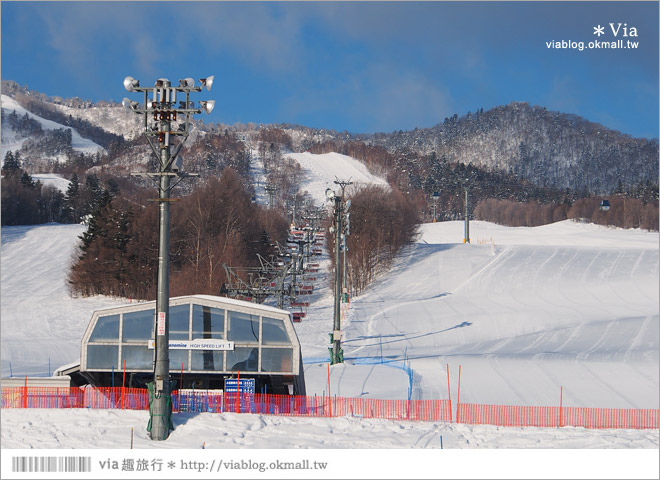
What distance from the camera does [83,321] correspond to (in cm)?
5125

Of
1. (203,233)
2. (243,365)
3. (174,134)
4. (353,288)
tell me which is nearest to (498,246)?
(353,288)

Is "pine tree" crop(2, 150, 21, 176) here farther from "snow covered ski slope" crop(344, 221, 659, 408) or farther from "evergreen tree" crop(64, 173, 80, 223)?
"snow covered ski slope" crop(344, 221, 659, 408)

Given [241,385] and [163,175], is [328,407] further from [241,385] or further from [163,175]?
[163,175]

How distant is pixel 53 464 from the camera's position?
11008 mm

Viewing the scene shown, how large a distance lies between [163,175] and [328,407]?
828 cm

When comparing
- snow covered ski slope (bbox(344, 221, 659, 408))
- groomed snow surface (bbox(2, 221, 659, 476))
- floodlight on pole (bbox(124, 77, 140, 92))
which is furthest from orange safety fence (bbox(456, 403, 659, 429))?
floodlight on pole (bbox(124, 77, 140, 92))

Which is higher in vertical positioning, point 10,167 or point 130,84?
point 10,167

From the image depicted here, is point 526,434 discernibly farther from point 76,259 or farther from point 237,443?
point 76,259

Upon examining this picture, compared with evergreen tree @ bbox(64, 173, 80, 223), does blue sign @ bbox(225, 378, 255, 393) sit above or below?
below

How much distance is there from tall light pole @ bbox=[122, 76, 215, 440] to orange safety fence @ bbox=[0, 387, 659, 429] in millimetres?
2159

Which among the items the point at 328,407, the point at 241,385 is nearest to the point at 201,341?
the point at 241,385

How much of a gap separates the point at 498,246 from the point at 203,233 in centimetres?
2893

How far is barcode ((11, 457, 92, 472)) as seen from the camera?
36.0 ft

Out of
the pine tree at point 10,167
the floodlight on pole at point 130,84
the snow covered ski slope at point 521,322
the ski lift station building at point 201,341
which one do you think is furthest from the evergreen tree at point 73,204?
the floodlight on pole at point 130,84
